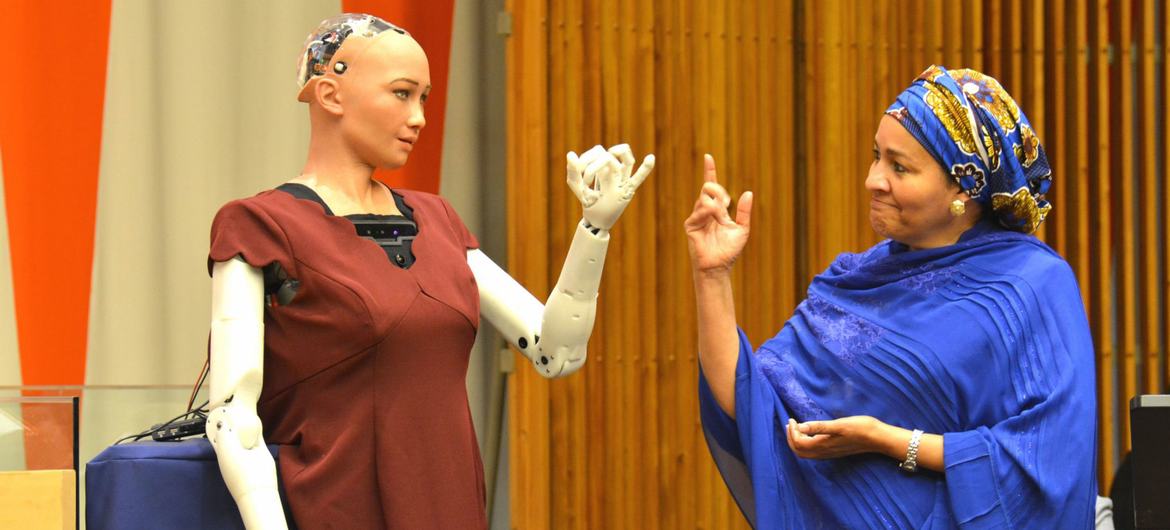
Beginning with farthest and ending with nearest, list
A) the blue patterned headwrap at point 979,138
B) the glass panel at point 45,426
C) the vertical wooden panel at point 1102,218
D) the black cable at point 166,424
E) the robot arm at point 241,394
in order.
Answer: the vertical wooden panel at point 1102,218 < the blue patterned headwrap at point 979,138 < the black cable at point 166,424 < the glass panel at point 45,426 < the robot arm at point 241,394

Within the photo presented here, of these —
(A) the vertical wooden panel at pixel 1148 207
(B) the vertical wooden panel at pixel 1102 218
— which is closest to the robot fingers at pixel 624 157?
(B) the vertical wooden panel at pixel 1102 218

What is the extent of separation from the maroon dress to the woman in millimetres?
550

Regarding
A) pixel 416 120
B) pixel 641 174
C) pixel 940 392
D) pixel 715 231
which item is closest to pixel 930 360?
pixel 940 392

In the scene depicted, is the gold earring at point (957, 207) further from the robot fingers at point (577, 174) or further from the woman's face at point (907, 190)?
the robot fingers at point (577, 174)

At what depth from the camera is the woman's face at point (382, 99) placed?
2260 millimetres

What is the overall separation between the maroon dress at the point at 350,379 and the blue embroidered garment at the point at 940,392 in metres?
0.59

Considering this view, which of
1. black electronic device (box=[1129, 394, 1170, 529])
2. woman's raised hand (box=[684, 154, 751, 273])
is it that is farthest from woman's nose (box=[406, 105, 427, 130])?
black electronic device (box=[1129, 394, 1170, 529])

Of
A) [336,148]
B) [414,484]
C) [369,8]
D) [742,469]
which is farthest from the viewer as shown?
[369,8]

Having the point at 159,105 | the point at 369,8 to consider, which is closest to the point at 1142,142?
the point at 369,8

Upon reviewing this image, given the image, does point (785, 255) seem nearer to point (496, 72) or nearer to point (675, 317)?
point (675, 317)

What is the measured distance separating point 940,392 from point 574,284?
630 millimetres

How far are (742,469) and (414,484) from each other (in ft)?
2.34

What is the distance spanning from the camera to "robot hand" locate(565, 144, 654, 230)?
217cm

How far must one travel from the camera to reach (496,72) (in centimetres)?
442
